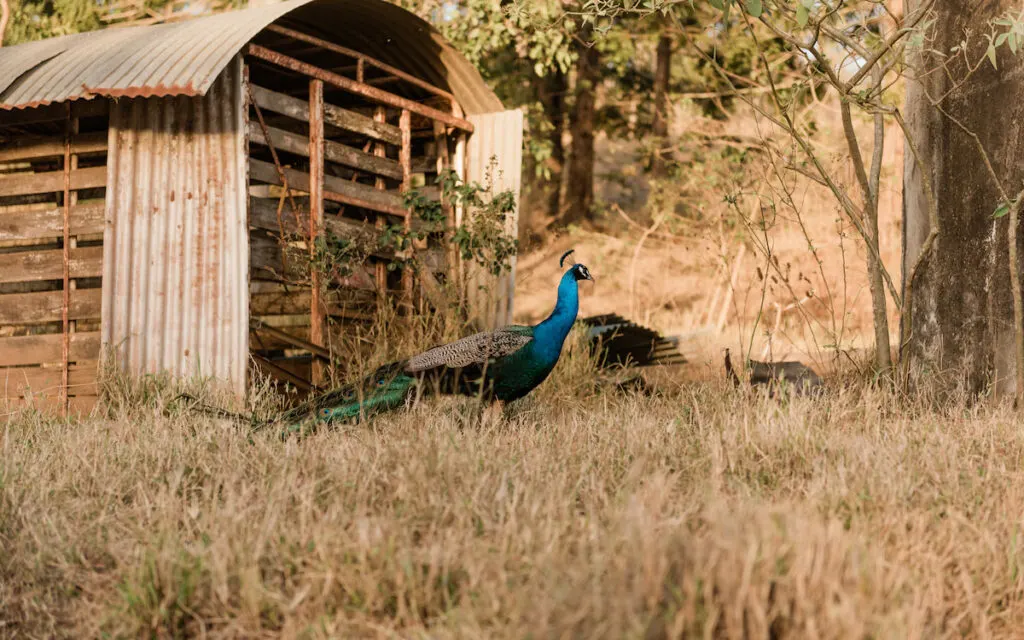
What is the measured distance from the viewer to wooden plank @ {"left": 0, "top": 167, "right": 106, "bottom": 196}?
9.02 meters

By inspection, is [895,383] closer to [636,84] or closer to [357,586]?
[357,586]

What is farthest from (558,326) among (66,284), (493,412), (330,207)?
(330,207)

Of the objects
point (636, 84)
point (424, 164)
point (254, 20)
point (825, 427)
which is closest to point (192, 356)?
point (254, 20)

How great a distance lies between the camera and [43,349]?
8.95m

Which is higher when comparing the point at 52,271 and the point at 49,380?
the point at 52,271

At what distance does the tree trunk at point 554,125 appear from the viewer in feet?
67.6

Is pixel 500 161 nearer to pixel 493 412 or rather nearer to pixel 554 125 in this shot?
pixel 493 412

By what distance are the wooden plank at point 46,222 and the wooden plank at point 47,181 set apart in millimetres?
192

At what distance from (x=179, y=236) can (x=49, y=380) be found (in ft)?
5.77

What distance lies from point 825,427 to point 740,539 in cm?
267

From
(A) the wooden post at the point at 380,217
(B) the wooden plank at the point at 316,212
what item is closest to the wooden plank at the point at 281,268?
(B) the wooden plank at the point at 316,212

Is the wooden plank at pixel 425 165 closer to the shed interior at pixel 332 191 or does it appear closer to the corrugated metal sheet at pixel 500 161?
the shed interior at pixel 332 191

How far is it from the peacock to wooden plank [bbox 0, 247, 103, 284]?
3445mm

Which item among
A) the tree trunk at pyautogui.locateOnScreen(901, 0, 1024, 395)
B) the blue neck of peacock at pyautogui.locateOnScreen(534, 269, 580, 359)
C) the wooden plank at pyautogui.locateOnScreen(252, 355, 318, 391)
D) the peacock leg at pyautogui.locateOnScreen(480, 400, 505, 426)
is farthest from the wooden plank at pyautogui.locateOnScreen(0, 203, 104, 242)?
the tree trunk at pyautogui.locateOnScreen(901, 0, 1024, 395)
